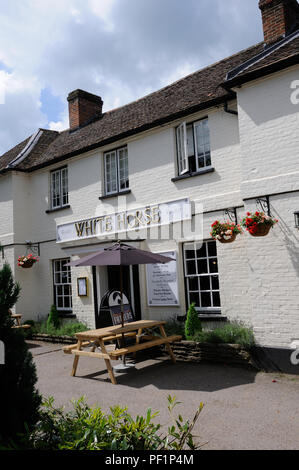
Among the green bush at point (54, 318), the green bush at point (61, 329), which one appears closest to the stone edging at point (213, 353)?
the green bush at point (61, 329)

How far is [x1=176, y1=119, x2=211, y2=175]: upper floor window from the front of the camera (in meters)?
9.44

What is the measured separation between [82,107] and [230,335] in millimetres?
10613

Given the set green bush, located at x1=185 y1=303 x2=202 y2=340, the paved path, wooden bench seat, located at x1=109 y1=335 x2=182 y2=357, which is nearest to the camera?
the paved path

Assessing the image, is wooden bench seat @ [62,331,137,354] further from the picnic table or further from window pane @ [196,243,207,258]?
window pane @ [196,243,207,258]

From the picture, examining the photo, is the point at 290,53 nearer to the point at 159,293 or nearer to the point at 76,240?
the point at 159,293

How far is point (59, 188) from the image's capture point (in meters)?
13.2

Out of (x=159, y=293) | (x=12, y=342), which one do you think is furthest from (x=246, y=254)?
(x=12, y=342)

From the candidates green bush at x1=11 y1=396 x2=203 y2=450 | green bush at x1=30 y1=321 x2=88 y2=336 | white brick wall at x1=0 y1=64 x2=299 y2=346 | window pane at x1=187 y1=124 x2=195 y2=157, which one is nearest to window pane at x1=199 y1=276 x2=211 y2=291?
white brick wall at x1=0 y1=64 x2=299 y2=346

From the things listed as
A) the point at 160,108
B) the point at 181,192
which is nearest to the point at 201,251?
the point at 181,192

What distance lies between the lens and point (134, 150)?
1085 centimetres

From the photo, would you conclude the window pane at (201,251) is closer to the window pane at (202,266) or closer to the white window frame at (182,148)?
the window pane at (202,266)

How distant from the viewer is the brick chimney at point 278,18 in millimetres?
9109

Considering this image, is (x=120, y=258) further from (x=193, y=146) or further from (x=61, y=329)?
(x=61, y=329)

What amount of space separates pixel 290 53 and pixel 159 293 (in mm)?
6061
